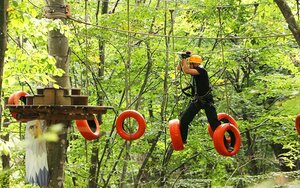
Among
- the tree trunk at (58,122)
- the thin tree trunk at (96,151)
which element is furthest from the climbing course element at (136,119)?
the thin tree trunk at (96,151)

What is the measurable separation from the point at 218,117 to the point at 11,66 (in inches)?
101

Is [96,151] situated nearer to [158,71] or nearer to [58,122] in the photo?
[158,71]

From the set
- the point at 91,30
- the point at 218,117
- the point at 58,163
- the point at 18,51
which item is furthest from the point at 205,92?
the point at 91,30

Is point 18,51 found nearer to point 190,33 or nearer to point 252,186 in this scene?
point 190,33

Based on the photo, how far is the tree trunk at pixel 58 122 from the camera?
481 cm

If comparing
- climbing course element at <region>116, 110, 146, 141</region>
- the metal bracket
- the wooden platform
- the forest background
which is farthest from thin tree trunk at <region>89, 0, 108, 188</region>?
the wooden platform

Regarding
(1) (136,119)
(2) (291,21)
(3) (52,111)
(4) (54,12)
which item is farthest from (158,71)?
(2) (291,21)

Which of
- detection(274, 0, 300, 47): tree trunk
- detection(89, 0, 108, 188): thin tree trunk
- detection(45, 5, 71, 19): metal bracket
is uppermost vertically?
detection(45, 5, 71, 19): metal bracket

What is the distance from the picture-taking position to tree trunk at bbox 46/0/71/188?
4812 millimetres

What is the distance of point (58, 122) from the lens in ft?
15.5

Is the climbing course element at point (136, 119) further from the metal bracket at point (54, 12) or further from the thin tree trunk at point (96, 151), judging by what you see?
the thin tree trunk at point (96, 151)

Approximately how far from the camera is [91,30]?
7559 millimetres

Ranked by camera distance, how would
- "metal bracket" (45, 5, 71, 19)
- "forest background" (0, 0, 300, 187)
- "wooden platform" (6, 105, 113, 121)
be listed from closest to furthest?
"wooden platform" (6, 105, 113, 121), "metal bracket" (45, 5, 71, 19), "forest background" (0, 0, 300, 187)

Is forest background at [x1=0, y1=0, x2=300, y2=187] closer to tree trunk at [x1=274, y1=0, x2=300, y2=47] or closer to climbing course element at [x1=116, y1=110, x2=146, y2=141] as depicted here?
climbing course element at [x1=116, y1=110, x2=146, y2=141]
